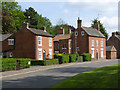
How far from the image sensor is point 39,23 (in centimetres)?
8894

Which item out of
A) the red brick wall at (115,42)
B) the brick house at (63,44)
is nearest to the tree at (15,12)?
the brick house at (63,44)

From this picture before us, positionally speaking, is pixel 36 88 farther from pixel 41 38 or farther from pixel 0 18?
pixel 0 18

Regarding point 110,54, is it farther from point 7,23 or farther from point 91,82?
point 91,82

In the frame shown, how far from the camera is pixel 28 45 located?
1692 inches

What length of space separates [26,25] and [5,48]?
875 centimetres

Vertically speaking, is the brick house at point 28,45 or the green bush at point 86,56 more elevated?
the brick house at point 28,45

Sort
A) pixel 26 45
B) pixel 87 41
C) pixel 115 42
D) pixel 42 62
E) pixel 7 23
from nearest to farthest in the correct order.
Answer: pixel 42 62, pixel 26 45, pixel 87 41, pixel 7 23, pixel 115 42

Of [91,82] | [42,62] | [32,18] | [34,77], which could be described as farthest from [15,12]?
[91,82]

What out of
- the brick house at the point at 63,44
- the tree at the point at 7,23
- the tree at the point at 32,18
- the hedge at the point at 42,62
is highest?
the tree at the point at 32,18

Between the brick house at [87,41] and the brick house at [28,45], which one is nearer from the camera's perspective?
the brick house at [28,45]

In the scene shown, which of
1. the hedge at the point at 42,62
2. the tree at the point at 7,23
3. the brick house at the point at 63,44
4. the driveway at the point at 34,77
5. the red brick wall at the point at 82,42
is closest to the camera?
the driveway at the point at 34,77

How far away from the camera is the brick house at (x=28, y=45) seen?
1661 inches

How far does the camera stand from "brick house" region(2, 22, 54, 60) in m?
42.2

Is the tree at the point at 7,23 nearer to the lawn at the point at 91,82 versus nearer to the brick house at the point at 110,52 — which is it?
the brick house at the point at 110,52
